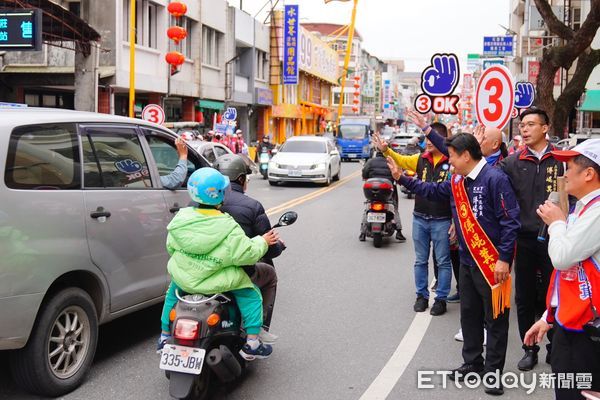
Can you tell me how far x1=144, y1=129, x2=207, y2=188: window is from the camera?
19.3 ft

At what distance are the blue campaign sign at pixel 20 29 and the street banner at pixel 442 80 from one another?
7.49 meters

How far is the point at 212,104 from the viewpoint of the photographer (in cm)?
3200

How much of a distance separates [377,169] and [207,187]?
715cm

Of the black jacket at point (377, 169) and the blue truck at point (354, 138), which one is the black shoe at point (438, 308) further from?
the blue truck at point (354, 138)

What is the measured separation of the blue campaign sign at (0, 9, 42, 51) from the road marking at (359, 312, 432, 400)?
9987mm

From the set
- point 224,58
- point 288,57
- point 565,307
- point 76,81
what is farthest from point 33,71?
point 288,57

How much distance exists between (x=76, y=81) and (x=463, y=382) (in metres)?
16.4

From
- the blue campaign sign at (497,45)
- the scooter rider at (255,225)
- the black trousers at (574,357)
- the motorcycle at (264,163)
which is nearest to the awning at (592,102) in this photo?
the blue campaign sign at (497,45)

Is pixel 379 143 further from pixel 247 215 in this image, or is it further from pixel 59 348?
Result: pixel 59 348

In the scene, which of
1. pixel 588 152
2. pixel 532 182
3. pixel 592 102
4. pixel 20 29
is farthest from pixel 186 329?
pixel 592 102

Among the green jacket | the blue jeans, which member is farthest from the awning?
the green jacket

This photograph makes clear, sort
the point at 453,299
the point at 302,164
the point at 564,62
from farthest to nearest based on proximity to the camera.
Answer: the point at 302,164, the point at 564,62, the point at 453,299

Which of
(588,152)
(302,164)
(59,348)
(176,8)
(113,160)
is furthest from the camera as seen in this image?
(302,164)

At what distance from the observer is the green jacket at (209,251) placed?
420 centimetres
